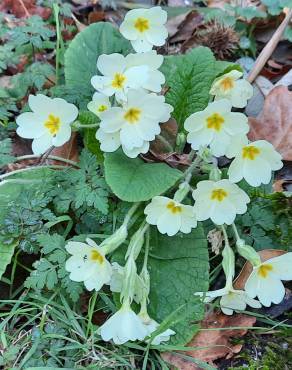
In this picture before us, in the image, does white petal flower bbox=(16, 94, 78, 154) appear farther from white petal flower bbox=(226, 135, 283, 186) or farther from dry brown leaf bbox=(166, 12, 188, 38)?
dry brown leaf bbox=(166, 12, 188, 38)

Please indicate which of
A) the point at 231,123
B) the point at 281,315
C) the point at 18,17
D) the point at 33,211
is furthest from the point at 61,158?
the point at 18,17

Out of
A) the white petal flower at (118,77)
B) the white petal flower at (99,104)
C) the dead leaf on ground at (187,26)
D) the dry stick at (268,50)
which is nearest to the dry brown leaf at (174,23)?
the dead leaf on ground at (187,26)

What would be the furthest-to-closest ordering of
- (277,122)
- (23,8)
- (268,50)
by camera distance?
(23,8)
(268,50)
(277,122)

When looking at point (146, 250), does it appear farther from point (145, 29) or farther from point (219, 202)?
point (145, 29)

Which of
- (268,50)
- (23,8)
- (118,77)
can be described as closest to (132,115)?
(118,77)

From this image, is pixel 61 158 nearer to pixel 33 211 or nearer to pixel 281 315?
pixel 33 211

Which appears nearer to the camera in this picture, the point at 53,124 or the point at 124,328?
the point at 124,328
